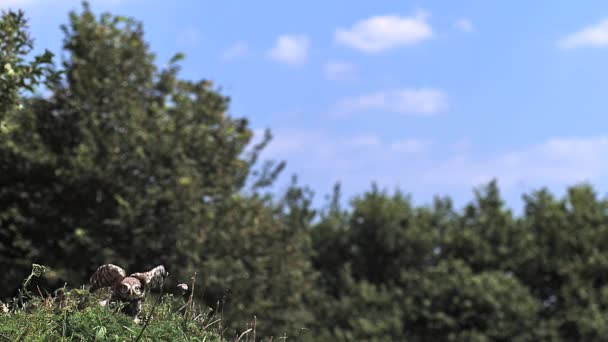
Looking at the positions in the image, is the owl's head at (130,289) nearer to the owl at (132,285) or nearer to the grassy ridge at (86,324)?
the owl at (132,285)

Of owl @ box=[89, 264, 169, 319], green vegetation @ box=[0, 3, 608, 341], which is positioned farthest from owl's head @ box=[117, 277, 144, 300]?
green vegetation @ box=[0, 3, 608, 341]

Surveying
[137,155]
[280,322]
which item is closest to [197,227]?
[137,155]

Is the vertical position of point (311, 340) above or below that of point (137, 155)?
below

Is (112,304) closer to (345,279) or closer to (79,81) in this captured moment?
Answer: (79,81)

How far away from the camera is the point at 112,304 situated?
6816mm

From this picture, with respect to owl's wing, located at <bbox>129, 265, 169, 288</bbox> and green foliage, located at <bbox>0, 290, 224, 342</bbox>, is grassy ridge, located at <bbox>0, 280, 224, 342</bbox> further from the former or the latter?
owl's wing, located at <bbox>129, 265, 169, 288</bbox>

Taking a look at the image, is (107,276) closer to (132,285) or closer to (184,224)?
(132,285)

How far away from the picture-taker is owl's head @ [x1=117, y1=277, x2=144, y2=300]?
6.81 m

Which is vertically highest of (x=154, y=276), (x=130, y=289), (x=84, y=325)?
(x=154, y=276)

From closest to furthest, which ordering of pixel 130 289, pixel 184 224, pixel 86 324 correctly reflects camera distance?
pixel 86 324
pixel 130 289
pixel 184 224

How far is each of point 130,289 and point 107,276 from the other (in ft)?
1.07

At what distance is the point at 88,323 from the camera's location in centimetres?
622

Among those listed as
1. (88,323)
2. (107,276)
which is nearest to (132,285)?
(107,276)

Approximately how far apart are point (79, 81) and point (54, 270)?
4.05 m
